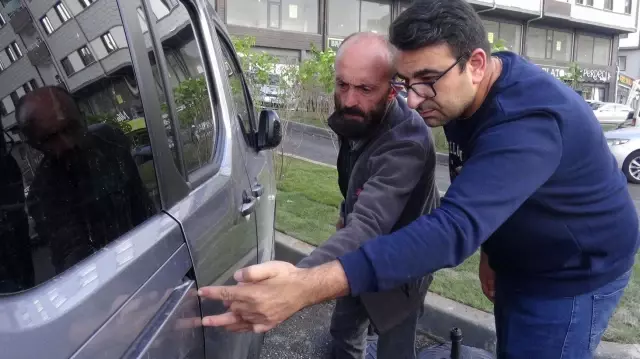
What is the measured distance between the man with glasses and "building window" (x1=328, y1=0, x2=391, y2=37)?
2766 centimetres

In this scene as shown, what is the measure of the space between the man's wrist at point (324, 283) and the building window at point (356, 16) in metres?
28.1

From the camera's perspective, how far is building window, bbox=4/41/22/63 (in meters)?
1.24

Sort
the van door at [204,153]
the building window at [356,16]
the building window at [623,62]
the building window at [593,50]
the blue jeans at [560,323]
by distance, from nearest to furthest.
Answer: the van door at [204,153] → the blue jeans at [560,323] → the building window at [356,16] → the building window at [593,50] → the building window at [623,62]

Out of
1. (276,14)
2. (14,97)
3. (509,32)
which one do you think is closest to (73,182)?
(14,97)

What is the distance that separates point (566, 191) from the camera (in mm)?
1674

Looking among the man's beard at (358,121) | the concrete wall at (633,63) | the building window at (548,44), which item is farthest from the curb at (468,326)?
the concrete wall at (633,63)

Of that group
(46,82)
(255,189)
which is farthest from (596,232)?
(46,82)

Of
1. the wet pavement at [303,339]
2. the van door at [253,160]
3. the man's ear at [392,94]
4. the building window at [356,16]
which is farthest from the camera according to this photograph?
the building window at [356,16]

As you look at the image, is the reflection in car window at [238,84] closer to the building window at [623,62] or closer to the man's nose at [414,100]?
the man's nose at [414,100]

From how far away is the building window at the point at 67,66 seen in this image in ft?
4.44

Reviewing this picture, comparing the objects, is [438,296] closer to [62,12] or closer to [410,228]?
[410,228]

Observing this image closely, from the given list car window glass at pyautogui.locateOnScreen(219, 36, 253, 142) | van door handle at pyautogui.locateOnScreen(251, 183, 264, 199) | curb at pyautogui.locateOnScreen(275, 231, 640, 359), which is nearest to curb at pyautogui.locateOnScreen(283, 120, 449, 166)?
car window glass at pyautogui.locateOnScreen(219, 36, 253, 142)

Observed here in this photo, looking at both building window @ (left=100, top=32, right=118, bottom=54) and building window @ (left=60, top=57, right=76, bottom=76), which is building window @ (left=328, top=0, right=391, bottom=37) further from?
building window @ (left=60, top=57, right=76, bottom=76)

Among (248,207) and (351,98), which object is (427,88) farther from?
(248,207)
